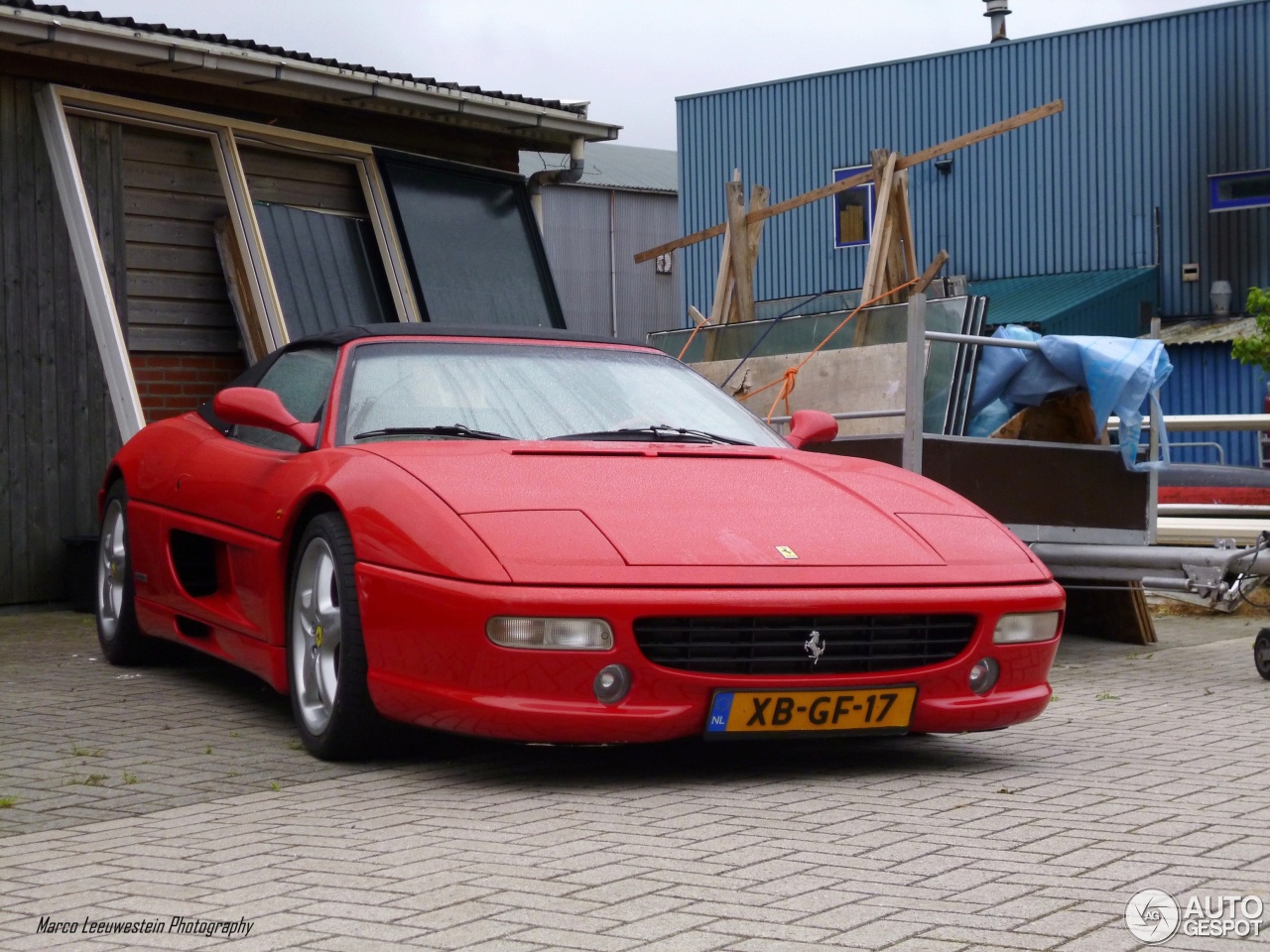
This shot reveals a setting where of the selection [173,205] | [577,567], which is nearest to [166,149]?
[173,205]

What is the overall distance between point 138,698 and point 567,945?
366cm

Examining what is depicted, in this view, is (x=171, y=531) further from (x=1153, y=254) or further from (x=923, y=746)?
(x=1153, y=254)

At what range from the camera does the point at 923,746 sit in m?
5.30

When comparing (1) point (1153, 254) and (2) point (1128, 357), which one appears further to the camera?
(1) point (1153, 254)

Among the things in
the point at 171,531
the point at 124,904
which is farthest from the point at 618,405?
the point at 124,904

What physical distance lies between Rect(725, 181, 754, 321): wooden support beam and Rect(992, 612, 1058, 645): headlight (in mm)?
5987

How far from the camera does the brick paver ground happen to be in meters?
3.13

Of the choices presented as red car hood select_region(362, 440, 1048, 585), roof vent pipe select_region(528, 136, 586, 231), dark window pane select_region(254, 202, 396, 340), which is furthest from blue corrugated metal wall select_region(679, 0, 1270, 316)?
red car hood select_region(362, 440, 1048, 585)

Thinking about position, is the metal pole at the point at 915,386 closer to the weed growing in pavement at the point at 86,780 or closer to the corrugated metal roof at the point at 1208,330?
the weed growing in pavement at the point at 86,780

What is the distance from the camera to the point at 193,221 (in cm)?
1049

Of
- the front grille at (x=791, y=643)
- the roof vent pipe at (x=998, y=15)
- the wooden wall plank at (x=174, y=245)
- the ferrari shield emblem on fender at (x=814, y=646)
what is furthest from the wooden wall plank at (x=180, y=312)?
the roof vent pipe at (x=998, y=15)

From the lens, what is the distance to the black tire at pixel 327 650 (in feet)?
15.4

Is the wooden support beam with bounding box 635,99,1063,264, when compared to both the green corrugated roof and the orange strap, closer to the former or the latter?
the orange strap
